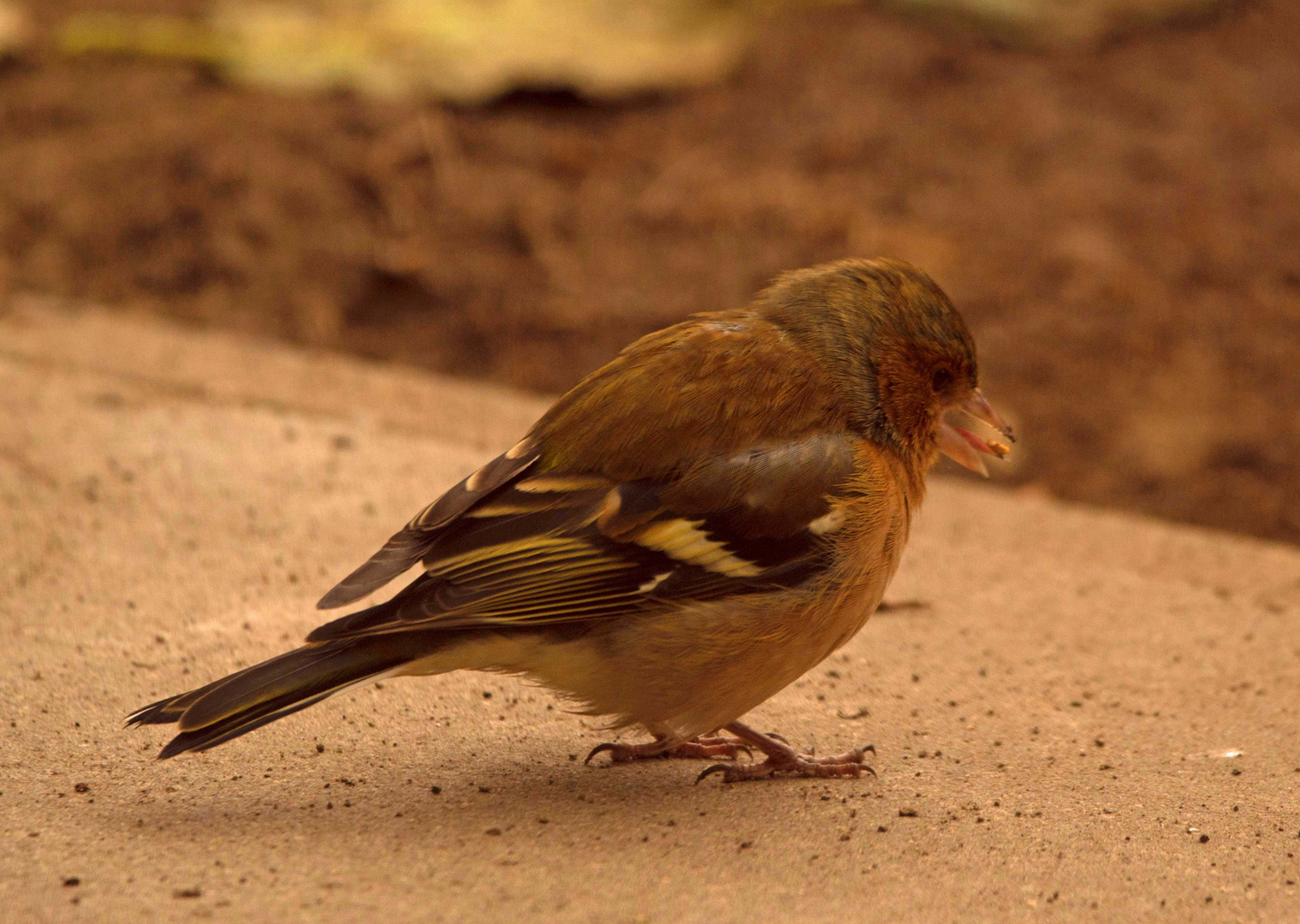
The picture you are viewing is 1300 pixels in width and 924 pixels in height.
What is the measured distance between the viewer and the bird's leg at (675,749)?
3783 millimetres

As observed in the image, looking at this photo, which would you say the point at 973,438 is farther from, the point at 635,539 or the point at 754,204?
the point at 754,204

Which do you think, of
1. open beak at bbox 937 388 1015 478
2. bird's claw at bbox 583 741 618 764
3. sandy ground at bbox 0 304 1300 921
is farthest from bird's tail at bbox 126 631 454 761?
open beak at bbox 937 388 1015 478

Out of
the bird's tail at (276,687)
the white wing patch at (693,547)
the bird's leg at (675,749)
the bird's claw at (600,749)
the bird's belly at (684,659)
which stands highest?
the white wing patch at (693,547)

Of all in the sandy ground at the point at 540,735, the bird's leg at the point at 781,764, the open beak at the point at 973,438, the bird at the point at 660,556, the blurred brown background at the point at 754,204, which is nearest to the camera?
the sandy ground at the point at 540,735

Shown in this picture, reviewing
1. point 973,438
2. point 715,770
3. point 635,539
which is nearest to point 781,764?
point 715,770

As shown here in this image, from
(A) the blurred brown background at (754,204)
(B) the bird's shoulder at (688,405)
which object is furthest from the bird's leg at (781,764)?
(A) the blurred brown background at (754,204)

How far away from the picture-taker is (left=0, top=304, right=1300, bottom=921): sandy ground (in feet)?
9.84

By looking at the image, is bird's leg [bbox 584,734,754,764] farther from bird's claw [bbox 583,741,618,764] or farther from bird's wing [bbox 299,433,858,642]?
bird's wing [bbox 299,433,858,642]

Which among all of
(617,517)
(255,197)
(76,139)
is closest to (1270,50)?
(255,197)

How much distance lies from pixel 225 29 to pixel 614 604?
298 inches

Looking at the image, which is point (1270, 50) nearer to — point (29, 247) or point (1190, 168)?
point (1190, 168)

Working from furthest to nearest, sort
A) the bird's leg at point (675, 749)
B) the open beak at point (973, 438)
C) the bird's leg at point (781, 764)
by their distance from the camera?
the open beak at point (973, 438)
the bird's leg at point (675, 749)
the bird's leg at point (781, 764)

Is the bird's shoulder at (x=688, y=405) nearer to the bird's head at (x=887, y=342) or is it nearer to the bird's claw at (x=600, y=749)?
the bird's head at (x=887, y=342)

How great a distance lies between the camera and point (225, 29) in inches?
384
